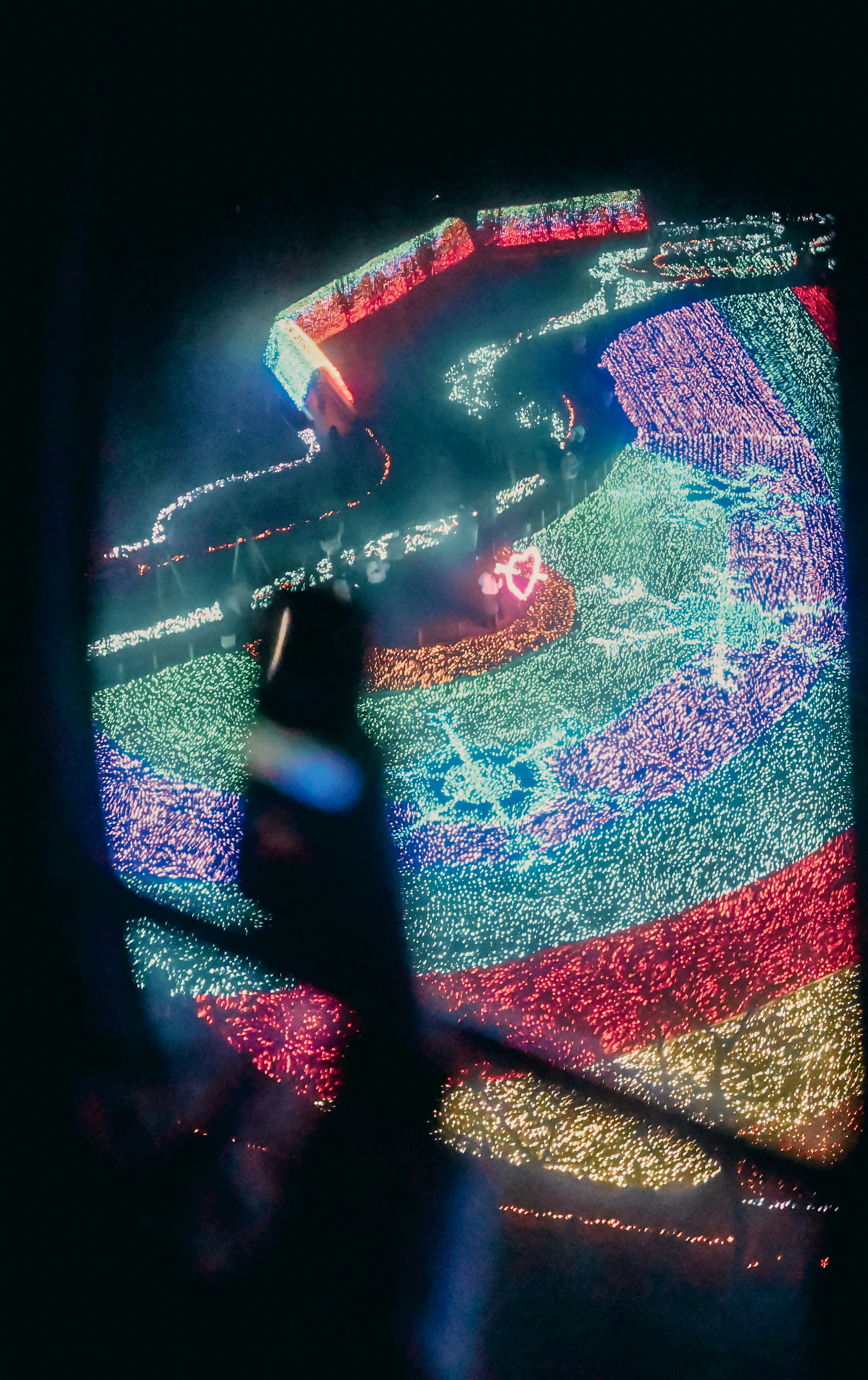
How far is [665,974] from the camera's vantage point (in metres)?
0.59

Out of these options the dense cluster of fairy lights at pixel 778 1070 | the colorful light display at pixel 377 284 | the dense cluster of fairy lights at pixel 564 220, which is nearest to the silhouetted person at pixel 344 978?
the dense cluster of fairy lights at pixel 778 1070

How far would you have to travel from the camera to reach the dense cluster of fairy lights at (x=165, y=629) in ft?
2.45

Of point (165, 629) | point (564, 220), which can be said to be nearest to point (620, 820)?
point (165, 629)

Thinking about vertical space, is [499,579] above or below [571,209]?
below

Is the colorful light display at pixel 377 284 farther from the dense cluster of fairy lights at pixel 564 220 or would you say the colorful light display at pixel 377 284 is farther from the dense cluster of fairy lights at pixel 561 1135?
the dense cluster of fairy lights at pixel 561 1135

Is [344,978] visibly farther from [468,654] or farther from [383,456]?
[383,456]

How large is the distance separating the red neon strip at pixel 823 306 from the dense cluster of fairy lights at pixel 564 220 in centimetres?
29

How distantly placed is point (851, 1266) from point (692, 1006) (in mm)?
168

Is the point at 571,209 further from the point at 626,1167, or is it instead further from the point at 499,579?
the point at 626,1167

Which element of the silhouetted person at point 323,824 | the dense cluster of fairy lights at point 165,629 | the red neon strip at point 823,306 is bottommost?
the silhouetted person at point 323,824

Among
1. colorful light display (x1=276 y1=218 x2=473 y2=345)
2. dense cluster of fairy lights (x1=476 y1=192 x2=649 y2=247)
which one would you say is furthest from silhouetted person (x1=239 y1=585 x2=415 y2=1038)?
dense cluster of fairy lights (x1=476 y1=192 x2=649 y2=247)

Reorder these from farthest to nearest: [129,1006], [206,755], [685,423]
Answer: [685,423]
[206,755]
[129,1006]

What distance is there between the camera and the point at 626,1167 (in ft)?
1.69

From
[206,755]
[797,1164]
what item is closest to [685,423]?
[206,755]
